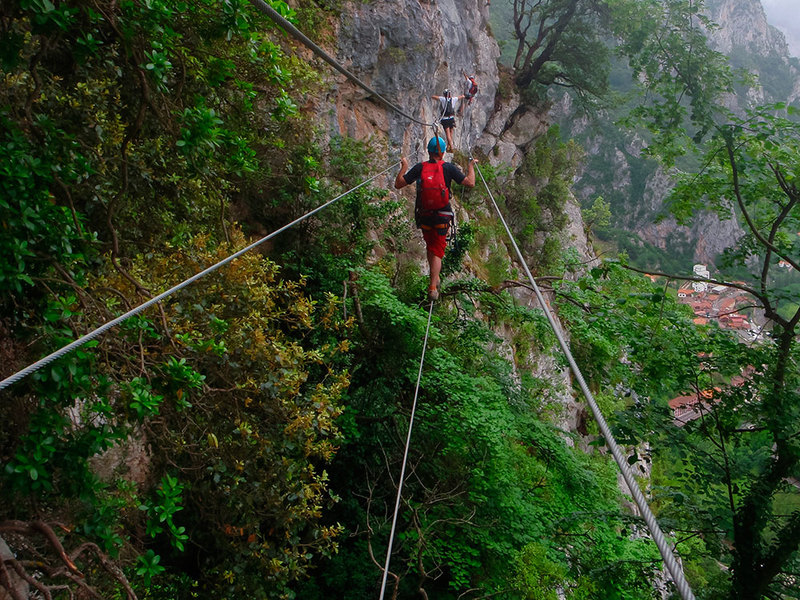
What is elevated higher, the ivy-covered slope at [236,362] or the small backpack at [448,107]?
the small backpack at [448,107]

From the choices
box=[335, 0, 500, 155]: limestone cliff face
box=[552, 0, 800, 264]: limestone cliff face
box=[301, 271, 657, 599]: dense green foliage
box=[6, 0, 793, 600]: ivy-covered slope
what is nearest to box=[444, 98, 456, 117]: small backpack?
box=[335, 0, 500, 155]: limestone cliff face

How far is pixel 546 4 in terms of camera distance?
15133 millimetres

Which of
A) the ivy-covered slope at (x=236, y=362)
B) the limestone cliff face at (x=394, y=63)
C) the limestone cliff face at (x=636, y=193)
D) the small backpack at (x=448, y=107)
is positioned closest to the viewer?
the ivy-covered slope at (x=236, y=362)

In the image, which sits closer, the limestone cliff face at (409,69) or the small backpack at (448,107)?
the limestone cliff face at (409,69)

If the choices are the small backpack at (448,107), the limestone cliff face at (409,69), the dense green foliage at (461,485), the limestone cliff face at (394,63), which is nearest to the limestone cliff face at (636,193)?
→ the limestone cliff face at (409,69)

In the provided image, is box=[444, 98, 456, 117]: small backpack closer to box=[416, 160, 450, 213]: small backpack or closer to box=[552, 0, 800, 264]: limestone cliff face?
box=[416, 160, 450, 213]: small backpack

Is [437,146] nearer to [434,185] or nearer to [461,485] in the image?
[434,185]

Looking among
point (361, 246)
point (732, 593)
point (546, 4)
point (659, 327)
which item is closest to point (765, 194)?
point (659, 327)

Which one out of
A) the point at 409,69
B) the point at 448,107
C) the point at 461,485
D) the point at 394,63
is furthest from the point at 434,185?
the point at 448,107

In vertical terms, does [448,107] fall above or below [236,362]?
above

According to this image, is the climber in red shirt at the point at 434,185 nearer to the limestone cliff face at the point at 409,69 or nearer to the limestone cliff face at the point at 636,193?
the limestone cliff face at the point at 409,69

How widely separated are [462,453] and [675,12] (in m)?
6.09

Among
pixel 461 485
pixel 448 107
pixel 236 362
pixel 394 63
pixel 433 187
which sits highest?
pixel 394 63

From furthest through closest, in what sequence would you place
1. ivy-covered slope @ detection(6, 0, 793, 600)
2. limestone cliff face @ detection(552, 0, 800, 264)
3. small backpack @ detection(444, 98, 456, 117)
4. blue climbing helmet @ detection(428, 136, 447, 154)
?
limestone cliff face @ detection(552, 0, 800, 264), small backpack @ detection(444, 98, 456, 117), blue climbing helmet @ detection(428, 136, 447, 154), ivy-covered slope @ detection(6, 0, 793, 600)
